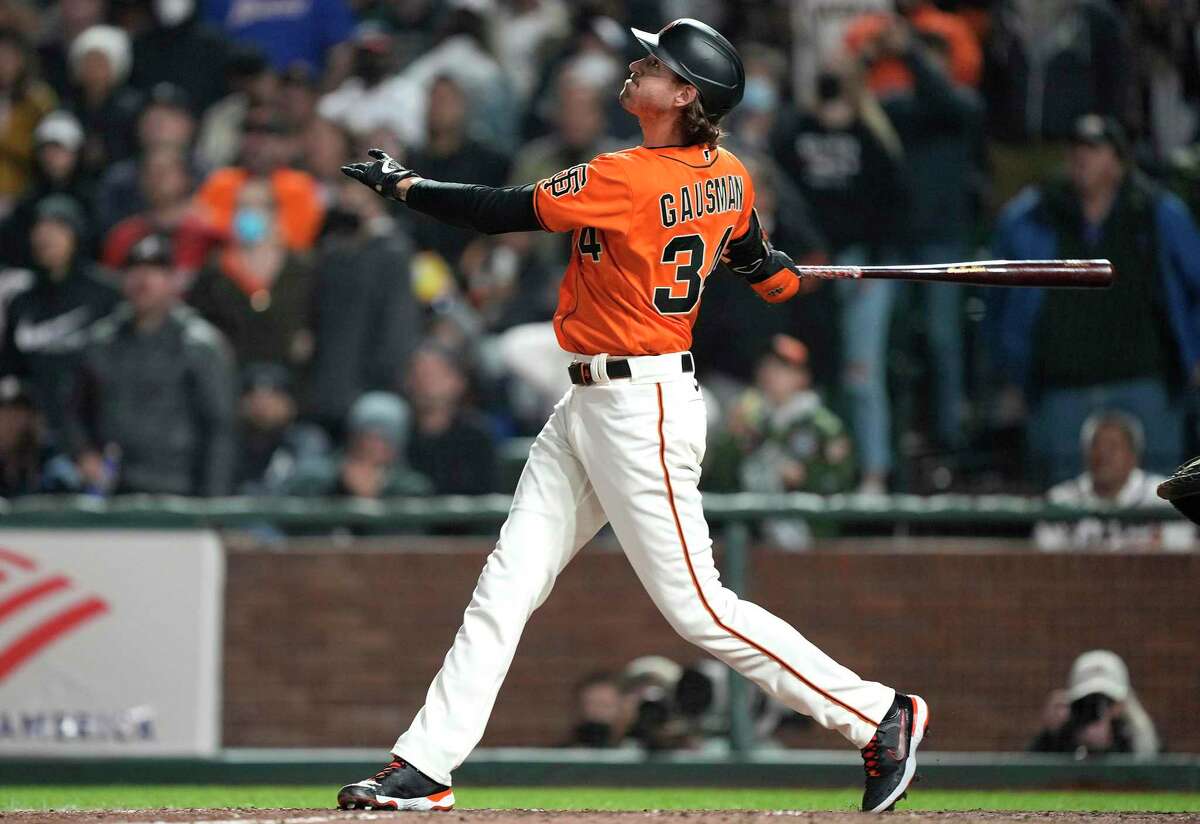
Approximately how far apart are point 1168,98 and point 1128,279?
128 centimetres

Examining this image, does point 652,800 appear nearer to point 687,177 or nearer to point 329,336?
point 687,177

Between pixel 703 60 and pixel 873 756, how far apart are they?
172cm

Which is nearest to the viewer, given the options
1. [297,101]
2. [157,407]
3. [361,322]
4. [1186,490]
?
[1186,490]

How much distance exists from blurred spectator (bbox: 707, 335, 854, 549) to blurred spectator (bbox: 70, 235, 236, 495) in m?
2.23

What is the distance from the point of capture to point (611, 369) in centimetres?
419

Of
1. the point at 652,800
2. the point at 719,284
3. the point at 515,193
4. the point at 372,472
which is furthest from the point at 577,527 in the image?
the point at 719,284

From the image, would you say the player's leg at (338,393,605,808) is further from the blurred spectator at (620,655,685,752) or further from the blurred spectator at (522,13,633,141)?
the blurred spectator at (522,13,633,141)

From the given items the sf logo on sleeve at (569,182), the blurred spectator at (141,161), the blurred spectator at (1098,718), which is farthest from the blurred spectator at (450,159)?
the sf logo on sleeve at (569,182)

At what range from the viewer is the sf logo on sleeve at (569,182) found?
407cm

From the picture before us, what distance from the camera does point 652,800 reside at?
592 cm

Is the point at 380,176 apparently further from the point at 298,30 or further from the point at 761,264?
the point at 298,30

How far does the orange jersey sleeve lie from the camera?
160 inches

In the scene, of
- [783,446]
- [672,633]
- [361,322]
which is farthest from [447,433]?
Answer: [672,633]

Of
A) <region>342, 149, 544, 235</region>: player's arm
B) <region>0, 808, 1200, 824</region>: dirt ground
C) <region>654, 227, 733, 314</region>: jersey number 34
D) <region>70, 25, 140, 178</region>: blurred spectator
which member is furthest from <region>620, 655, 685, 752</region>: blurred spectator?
<region>70, 25, 140, 178</region>: blurred spectator
